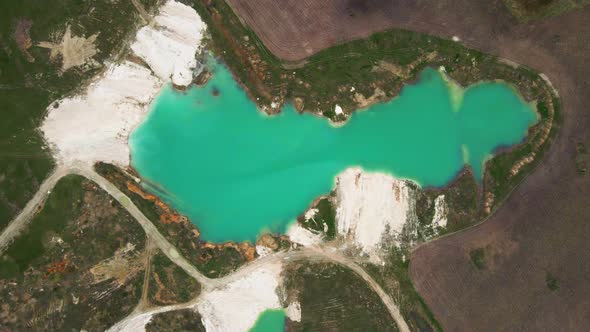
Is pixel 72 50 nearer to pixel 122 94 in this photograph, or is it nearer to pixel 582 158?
pixel 122 94

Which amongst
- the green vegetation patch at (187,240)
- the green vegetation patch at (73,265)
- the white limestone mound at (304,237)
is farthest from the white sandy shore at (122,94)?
the white limestone mound at (304,237)

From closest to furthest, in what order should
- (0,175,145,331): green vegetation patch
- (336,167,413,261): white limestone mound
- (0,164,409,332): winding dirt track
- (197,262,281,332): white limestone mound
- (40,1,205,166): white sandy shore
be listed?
(0,175,145,331): green vegetation patch < (0,164,409,332): winding dirt track < (40,1,205,166): white sandy shore < (197,262,281,332): white limestone mound < (336,167,413,261): white limestone mound

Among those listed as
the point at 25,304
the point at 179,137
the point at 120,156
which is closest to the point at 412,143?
the point at 179,137

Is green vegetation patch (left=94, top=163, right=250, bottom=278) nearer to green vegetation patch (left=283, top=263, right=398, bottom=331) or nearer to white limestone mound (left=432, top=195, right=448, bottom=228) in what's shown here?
green vegetation patch (left=283, top=263, right=398, bottom=331)

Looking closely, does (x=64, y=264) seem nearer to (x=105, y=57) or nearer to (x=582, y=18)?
(x=105, y=57)

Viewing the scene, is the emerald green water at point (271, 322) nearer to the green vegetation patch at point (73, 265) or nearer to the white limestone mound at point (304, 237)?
the white limestone mound at point (304, 237)

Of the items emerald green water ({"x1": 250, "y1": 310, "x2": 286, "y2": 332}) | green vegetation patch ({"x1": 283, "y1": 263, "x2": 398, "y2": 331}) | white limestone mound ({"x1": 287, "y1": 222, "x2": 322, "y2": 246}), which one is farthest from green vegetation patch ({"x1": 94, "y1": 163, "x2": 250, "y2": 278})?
emerald green water ({"x1": 250, "y1": 310, "x2": 286, "y2": 332})
